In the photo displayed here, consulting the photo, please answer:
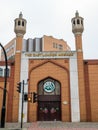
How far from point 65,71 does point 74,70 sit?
1.27 metres

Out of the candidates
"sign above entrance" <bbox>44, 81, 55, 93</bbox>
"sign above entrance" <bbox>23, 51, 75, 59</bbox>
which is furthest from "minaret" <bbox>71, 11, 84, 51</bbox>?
"sign above entrance" <bbox>44, 81, 55, 93</bbox>

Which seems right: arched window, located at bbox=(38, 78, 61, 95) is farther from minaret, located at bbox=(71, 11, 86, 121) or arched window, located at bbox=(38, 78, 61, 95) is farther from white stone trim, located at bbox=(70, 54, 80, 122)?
minaret, located at bbox=(71, 11, 86, 121)

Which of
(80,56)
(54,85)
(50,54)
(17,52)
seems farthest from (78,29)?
(17,52)

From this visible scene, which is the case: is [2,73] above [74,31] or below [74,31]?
below

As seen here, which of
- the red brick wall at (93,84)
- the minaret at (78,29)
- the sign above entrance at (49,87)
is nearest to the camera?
the red brick wall at (93,84)

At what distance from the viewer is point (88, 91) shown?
104 feet

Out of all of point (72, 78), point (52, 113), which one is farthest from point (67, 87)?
point (52, 113)

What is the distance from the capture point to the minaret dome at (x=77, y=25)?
114 ft

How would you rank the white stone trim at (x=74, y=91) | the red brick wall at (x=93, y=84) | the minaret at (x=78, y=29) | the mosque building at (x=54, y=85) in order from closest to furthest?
the white stone trim at (x=74, y=91) < the red brick wall at (x=93, y=84) < the mosque building at (x=54, y=85) < the minaret at (x=78, y=29)

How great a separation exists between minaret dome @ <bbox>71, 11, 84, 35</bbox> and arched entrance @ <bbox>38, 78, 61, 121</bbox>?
27.2 feet

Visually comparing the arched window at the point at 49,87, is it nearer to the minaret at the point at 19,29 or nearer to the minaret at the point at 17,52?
the minaret at the point at 17,52

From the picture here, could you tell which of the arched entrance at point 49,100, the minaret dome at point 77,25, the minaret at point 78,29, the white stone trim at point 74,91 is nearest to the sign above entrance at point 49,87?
the arched entrance at point 49,100

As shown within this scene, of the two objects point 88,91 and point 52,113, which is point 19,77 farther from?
point 88,91

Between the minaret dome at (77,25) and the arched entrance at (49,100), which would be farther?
the minaret dome at (77,25)
